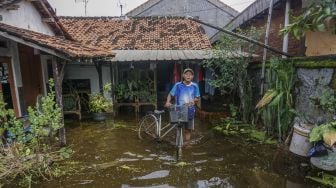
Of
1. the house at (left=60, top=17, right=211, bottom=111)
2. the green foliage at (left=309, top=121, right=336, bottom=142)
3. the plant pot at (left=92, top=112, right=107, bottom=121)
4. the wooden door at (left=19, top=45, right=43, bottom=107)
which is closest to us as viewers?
the green foliage at (left=309, top=121, right=336, bottom=142)

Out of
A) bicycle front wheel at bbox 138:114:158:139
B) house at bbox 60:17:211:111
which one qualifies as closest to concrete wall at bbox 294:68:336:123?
bicycle front wheel at bbox 138:114:158:139

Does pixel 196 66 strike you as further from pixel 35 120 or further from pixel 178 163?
pixel 35 120

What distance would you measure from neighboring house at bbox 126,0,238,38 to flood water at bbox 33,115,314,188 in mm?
14314

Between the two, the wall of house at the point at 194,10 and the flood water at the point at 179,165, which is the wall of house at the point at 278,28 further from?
the wall of house at the point at 194,10

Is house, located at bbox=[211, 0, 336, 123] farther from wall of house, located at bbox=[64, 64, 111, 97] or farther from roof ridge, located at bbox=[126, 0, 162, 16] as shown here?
roof ridge, located at bbox=[126, 0, 162, 16]

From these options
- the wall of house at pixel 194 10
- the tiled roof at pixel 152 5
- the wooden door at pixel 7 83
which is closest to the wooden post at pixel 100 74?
the wooden door at pixel 7 83

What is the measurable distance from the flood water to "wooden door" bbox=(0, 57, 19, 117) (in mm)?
1937

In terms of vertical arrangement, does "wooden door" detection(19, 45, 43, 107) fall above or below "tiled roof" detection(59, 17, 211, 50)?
below

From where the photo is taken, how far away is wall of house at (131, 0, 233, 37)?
20125mm

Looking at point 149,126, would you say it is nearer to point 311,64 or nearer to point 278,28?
point 311,64

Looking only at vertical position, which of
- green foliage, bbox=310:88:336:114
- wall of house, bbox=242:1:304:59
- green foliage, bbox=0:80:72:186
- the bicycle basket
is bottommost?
green foliage, bbox=0:80:72:186

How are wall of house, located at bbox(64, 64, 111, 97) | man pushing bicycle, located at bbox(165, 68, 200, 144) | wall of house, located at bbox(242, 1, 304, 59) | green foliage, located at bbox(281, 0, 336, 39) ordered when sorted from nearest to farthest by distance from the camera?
green foliage, located at bbox(281, 0, 336, 39), man pushing bicycle, located at bbox(165, 68, 200, 144), wall of house, located at bbox(242, 1, 304, 59), wall of house, located at bbox(64, 64, 111, 97)

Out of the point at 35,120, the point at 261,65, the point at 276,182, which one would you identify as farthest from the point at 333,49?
the point at 35,120

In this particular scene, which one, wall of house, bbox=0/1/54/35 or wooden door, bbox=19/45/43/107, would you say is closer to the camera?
wall of house, bbox=0/1/54/35
